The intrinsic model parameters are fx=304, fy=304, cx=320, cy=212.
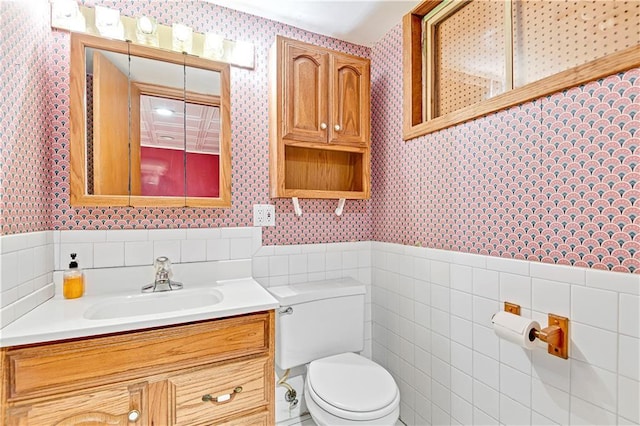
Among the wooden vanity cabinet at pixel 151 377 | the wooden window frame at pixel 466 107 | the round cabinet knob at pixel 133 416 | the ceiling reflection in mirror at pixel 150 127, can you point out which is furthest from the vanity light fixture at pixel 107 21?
the round cabinet knob at pixel 133 416

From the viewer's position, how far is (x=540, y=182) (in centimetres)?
108

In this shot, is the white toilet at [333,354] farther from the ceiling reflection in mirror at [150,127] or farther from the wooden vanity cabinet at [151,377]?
the ceiling reflection in mirror at [150,127]

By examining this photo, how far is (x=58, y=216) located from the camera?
4.46 ft

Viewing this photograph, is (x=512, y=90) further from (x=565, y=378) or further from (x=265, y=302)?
(x=265, y=302)

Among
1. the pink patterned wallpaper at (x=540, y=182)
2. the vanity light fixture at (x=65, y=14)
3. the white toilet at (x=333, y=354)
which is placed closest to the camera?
the pink patterned wallpaper at (x=540, y=182)

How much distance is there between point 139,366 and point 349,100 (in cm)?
160

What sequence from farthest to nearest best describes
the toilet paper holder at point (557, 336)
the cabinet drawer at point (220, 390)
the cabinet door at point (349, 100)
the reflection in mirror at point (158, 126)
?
the cabinet door at point (349, 100) → the reflection in mirror at point (158, 126) → the cabinet drawer at point (220, 390) → the toilet paper holder at point (557, 336)

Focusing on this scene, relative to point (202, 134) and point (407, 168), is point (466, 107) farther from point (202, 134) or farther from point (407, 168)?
point (202, 134)

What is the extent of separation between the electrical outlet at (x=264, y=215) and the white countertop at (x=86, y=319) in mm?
443

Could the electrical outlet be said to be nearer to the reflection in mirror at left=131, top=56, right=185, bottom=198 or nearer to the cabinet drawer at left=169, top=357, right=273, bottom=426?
A: the reflection in mirror at left=131, top=56, right=185, bottom=198

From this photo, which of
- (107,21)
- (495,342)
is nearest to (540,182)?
(495,342)

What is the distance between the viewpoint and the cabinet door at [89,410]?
93cm

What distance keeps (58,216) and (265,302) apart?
3.32 ft

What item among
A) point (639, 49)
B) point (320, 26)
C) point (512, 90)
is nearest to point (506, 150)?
point (512, 90)
